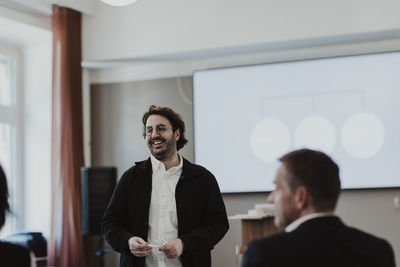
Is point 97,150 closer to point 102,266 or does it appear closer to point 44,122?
point 44,122

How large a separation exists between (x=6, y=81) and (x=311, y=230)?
491 cm

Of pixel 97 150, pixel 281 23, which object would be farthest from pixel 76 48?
pixel 281 23

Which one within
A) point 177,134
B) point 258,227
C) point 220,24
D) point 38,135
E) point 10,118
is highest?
point 220,24

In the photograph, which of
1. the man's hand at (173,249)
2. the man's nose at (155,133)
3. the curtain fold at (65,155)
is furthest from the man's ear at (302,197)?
the curtain fold at (65,155)

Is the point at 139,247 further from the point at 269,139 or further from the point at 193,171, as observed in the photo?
the point at 269,139

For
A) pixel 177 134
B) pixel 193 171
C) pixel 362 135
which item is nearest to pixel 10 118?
pixel 177 134

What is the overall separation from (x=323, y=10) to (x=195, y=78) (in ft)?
4.51

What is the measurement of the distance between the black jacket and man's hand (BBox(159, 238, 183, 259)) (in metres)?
0.05

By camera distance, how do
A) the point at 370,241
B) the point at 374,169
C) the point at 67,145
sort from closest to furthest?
the point at 370,241 → the point at 374,169 → the point at 67,145

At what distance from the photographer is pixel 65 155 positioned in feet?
18.8

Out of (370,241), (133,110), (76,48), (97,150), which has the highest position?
(76,48)

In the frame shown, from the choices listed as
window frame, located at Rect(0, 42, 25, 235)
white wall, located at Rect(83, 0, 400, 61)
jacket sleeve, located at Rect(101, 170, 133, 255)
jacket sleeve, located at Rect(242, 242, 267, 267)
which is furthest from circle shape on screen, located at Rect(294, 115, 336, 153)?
jacket sleeve, located at Rect(242, 242, 267, 267)

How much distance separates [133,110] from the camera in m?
6.11

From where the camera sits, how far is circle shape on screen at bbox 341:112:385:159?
5.24 meters
